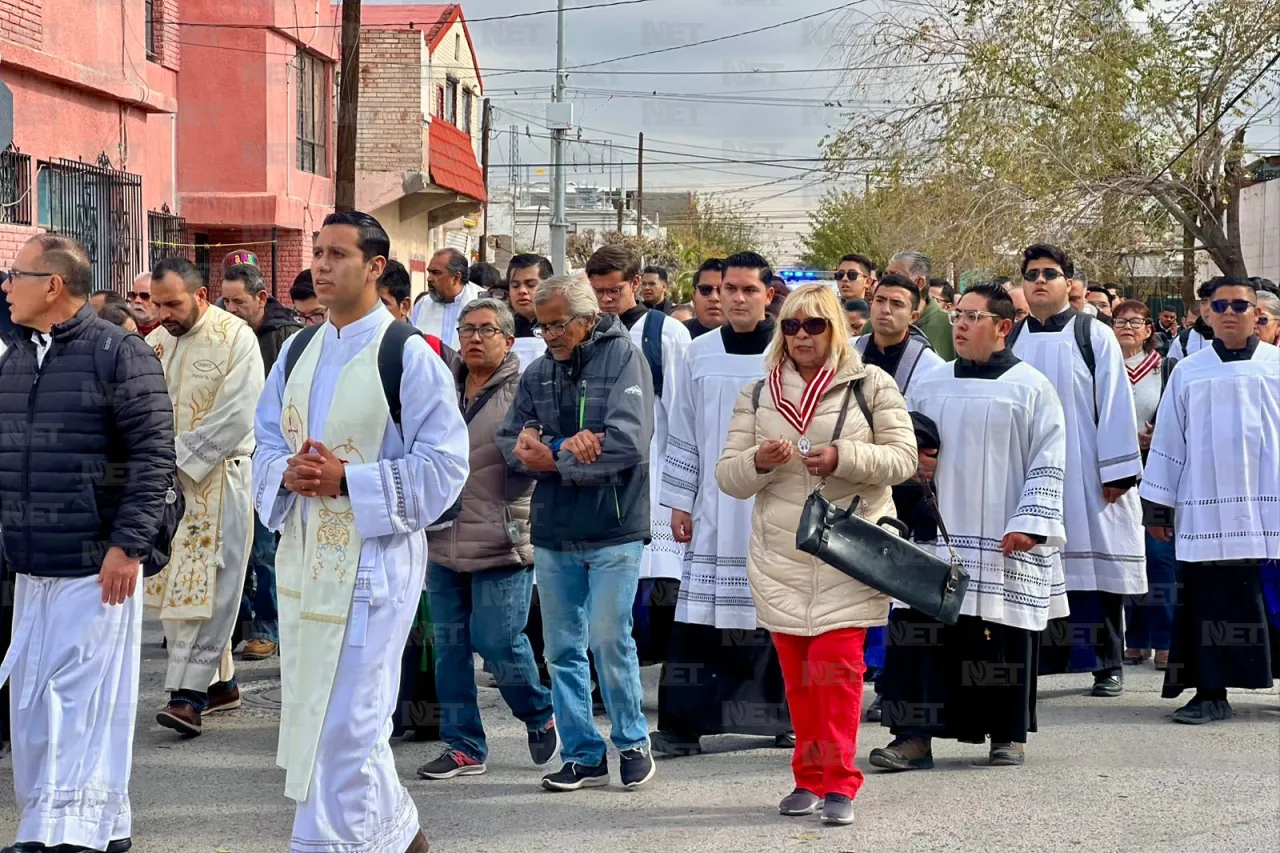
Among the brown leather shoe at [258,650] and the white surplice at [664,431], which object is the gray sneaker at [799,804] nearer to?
the white surplice at [664,431]

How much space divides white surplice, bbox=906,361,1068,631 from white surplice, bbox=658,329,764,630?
892 millimetres

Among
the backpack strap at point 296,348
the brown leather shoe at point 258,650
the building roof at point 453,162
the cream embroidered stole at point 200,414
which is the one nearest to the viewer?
the backpack strap at point 296,348

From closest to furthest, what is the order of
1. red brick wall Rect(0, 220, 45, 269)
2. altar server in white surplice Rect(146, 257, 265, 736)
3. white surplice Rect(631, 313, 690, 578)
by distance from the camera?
altar server in white surplice Rect(146, 257, 265, 736) < white surplice Rect(631, 313, 690, 578) < red brick wall Rect(0, 220, 45, 269)

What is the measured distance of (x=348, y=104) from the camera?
1978cm

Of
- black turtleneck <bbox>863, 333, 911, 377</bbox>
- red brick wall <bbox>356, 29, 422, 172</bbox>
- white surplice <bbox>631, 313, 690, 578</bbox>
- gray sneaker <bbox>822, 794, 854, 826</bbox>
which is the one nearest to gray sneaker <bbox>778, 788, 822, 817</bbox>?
gray sneaker <bbox>822, 794, 854, 826</bbox>

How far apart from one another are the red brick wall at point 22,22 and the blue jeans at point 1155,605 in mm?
11443

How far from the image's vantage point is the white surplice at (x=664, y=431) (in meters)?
8.52

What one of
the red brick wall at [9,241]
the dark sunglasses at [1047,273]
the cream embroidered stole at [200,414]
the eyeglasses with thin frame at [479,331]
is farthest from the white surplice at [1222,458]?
A: the red brick wall at [9,241]

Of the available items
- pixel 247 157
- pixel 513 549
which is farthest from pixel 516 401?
pixel 247 157

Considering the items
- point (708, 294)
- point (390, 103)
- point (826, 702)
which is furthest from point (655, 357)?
point (390, 103)

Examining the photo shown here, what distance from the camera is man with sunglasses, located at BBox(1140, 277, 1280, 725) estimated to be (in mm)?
8609

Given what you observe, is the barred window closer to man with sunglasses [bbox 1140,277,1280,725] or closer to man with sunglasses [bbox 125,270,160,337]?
man with sunglasses [bbox 125,270,160,337]

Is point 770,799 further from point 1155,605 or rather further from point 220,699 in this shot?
point 1155,605

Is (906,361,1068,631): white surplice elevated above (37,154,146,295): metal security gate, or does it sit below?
below
